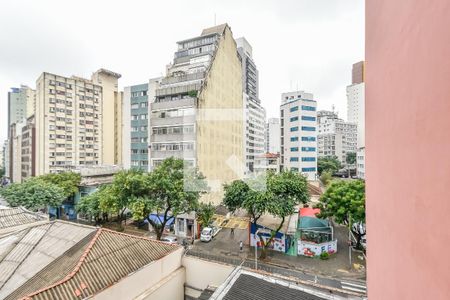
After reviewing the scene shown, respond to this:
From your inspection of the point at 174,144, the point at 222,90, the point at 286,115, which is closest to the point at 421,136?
the point at 174,144

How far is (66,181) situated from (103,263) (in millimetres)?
22035

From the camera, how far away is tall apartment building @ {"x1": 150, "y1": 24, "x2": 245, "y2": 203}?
872 inches

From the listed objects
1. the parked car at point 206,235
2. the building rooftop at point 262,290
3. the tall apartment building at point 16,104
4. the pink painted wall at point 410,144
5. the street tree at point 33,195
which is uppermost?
the tall apartment building at point 16,104

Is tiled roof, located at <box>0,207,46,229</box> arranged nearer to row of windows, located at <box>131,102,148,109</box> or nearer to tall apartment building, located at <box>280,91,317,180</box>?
row of windows, located at <box>131,102,148,109</box>

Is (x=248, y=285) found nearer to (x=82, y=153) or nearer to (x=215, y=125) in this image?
(x=215, y=125)

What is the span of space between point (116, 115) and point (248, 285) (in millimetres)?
46291

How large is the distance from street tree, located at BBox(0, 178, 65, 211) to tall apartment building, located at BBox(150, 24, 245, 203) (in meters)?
9.71

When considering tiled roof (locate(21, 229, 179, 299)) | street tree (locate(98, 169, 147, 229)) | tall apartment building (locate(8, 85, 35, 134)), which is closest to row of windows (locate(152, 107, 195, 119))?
street tree (locate(98, 169, 147, 229))

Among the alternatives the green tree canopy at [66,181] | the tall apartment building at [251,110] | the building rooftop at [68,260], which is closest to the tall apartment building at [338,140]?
the tall apartment building at [251,110]

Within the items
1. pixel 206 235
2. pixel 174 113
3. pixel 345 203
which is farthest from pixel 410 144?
pixel 174 113

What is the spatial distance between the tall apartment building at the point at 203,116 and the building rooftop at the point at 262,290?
14506mm

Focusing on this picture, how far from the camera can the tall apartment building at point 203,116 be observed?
22141mm

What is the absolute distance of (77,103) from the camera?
132ft

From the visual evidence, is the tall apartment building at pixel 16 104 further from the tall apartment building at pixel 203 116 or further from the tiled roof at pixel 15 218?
the tiled roof at pixel 15 218
